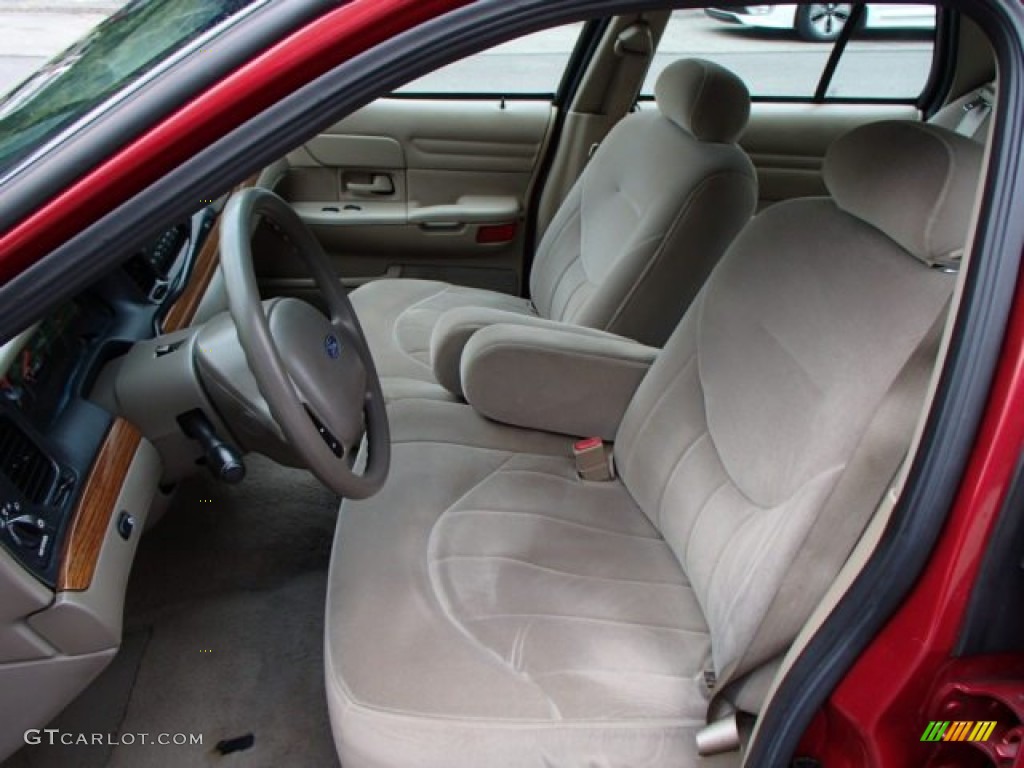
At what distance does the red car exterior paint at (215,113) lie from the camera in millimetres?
710

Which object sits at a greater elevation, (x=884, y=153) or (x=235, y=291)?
(x=884, y=153)

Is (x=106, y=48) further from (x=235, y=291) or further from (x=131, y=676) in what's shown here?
(x=131, y=676)

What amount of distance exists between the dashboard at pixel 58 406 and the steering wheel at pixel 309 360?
0.47 feet

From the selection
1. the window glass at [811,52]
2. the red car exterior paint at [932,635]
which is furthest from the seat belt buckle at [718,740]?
the window glass at [811,52]

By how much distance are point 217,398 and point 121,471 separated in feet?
0.57

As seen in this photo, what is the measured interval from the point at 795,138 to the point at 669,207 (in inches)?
42.8

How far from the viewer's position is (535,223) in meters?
2.81

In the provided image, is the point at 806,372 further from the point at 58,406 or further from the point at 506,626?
the point at 58,406

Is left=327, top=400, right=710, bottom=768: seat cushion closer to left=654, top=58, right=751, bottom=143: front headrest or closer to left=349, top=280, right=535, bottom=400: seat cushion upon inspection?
left=349, top=280, right=535, bottom=400: seat cushion

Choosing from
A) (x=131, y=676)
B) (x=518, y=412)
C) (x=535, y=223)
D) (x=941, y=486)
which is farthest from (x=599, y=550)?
(x=535, y=223)

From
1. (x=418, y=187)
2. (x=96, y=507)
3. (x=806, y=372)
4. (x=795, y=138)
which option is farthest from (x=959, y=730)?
(x=418, y=187)

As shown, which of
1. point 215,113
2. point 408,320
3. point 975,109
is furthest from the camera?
point 408,320

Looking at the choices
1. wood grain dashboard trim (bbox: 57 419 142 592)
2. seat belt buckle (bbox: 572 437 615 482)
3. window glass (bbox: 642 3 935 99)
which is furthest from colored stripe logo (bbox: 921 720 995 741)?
window glass (bbox: 642 3 935 99)

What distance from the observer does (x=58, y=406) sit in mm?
1353
